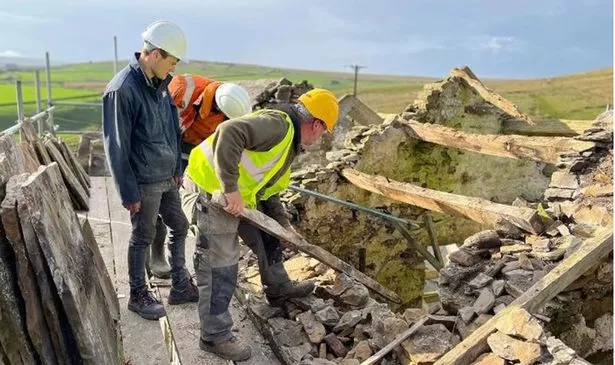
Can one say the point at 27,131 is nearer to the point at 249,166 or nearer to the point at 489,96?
the point at 249,166

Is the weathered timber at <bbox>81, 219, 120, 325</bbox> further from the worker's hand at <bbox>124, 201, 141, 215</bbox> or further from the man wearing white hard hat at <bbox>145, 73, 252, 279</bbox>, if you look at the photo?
the man wearing white hard hat at <bbox>145, 73, 252, 279</bbox>

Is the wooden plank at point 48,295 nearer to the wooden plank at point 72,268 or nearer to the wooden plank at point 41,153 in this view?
the wooden plank at point 72,268

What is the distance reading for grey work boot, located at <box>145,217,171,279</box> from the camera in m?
4.61

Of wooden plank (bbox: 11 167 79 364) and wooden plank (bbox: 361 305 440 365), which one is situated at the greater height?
wooden plank (bbox: 11 167 79 364)

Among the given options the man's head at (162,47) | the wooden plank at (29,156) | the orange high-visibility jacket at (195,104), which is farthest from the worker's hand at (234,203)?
the wooden plank at (29,156)

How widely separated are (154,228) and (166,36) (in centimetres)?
131

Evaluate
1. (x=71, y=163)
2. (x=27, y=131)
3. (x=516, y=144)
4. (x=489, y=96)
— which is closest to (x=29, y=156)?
(x=27, y=131)

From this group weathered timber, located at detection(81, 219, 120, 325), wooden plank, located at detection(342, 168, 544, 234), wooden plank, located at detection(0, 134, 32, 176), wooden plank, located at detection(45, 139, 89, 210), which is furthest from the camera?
wooden plank, located at detection(45, 139, 89, 210)

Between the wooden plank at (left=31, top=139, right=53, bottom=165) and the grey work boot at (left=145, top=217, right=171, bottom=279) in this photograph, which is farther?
the wooden plank at (left=31, top=139, right=53, bottom=165)

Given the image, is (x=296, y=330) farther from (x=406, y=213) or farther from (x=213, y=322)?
(x=406, y=213)

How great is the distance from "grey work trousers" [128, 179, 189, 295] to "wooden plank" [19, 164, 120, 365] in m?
0.32

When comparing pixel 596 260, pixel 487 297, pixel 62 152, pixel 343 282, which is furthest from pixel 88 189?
pixel 596 260

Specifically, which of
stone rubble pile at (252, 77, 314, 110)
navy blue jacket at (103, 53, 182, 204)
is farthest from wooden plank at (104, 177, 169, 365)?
stone rubble pile at (252, 77, 314, 110)

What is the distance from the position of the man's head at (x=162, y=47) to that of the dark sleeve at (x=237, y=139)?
71 centimetres
